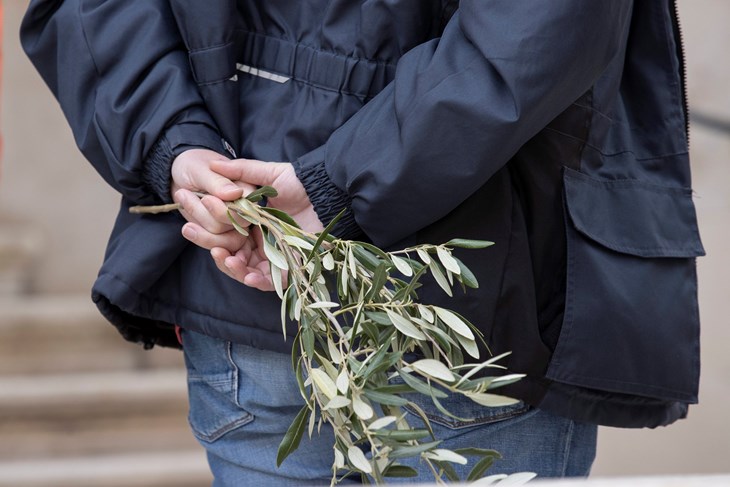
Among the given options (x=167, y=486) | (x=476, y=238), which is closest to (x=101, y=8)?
(x=476, y=238)

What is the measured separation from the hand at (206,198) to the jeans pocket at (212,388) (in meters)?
0.17

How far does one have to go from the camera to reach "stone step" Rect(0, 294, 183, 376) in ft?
11.9

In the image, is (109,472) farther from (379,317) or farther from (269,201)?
(379,317)

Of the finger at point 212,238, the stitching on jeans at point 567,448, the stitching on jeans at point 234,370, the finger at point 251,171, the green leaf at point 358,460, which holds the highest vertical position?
the finger at point 251,171

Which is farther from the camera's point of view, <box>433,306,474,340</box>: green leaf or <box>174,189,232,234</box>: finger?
<box>174,189,232,234</box>: finger

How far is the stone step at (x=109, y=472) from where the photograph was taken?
128 inches

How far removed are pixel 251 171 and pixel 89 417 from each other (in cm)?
258

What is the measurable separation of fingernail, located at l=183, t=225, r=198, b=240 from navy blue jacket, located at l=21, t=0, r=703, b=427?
9cm

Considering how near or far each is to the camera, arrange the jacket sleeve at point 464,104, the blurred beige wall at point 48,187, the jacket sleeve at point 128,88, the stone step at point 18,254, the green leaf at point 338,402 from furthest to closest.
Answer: the blurred beige wall at point 48,187
the stone step at point 18,254
the jacket sleeve at point 128,88
the jacket sleeve at point 464,104
the green leaf at point 338,402

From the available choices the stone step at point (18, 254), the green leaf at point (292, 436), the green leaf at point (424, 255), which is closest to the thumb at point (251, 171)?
the green leaf at point (424, 255)

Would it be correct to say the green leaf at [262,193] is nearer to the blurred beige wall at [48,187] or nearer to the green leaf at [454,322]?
the green leaf at [454,322]

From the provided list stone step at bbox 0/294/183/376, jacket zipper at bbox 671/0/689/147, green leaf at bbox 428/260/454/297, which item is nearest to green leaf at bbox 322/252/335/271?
green leaf at bbox 428/260/454/297

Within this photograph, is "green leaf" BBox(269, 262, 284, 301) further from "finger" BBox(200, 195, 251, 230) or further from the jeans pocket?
the jeans pocket

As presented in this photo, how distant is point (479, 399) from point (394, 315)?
127 millimetres
